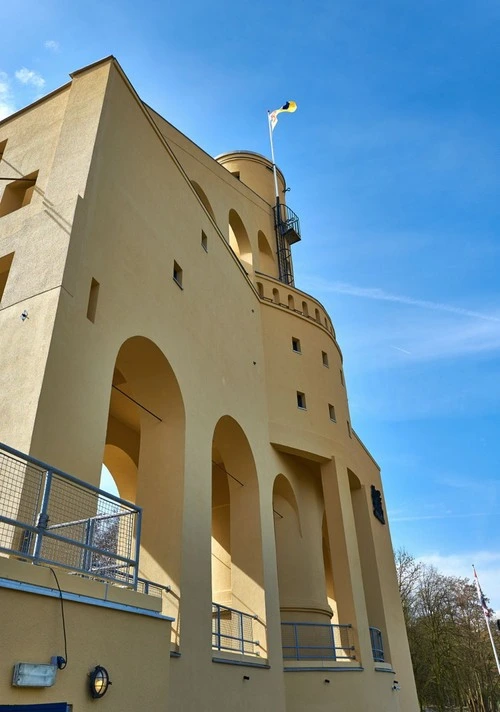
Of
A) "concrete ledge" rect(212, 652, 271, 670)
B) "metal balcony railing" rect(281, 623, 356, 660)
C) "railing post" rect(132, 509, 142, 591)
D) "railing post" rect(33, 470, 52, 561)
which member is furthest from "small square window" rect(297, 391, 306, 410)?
"railing post" rect(33, 470, 52, 561)

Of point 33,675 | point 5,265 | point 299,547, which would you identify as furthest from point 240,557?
point 33,675

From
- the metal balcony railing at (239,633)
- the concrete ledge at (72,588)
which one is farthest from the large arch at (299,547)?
the concrete ledge at (72,588)

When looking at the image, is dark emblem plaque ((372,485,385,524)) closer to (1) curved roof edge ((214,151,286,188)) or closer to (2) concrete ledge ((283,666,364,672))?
(2) concrete ledge ((283,666,364,672))

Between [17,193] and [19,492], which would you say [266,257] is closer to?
[17,193]

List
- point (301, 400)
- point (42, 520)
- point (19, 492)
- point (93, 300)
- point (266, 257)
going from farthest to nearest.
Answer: point (266, 257) < point (301, 400) < point (93, 300) < point (19, 492) < point (42, 520)

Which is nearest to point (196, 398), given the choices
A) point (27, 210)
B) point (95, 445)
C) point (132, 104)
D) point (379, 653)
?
point (95, 445)

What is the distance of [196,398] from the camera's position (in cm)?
1235

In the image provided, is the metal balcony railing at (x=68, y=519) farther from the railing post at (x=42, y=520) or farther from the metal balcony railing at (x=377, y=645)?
the metal balcony railing at (x=377, y=645)

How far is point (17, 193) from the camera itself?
39.0 ft

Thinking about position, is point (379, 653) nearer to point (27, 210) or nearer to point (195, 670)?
point (195, 670)

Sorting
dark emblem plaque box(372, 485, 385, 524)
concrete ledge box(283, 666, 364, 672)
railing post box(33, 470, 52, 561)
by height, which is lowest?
concrete ledge box(283, 666, 364, 672)

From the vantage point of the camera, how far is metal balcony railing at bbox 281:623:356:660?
50.9 feet

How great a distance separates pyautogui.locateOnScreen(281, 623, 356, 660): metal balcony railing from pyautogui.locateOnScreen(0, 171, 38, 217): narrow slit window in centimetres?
1270

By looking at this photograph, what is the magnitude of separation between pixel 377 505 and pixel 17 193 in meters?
17.5
